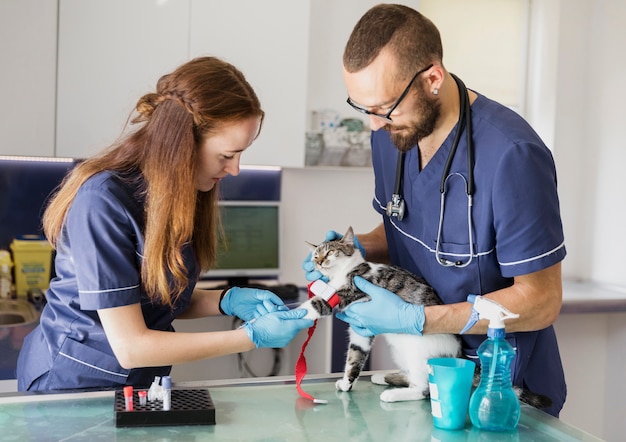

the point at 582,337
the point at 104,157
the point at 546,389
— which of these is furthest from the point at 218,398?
the point at 582,337

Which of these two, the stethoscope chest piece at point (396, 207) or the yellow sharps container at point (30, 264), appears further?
the yellow sharps container at point (30, 264)

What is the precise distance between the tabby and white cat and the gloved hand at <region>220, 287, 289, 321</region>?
5.8 inches

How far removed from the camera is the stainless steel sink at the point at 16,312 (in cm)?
298

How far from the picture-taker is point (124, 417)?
1.38 m

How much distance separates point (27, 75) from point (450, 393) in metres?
2.18

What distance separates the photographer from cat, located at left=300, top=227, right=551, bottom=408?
1.65 m

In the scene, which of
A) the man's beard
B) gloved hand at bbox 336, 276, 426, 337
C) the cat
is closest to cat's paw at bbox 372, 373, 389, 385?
the cat

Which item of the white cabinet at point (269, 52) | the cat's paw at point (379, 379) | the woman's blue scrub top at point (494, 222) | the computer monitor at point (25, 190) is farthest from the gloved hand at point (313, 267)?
the computer monitor at point (25, 190)

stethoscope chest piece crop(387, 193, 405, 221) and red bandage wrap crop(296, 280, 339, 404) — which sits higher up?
stethoscope chest piece crop(387, 193, 405, 221)

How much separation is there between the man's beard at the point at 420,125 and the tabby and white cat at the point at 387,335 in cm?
31

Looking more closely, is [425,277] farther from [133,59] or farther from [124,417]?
[133,59]

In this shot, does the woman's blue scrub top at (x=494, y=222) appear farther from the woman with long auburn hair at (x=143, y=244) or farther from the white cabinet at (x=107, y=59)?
the white cabinet at (x=107, y=59)

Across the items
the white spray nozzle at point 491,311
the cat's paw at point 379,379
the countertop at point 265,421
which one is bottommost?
the countertop at point 265,421

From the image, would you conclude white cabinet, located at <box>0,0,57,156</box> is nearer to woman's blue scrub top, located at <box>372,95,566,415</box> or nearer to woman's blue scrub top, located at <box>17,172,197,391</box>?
woman's blue scrub top, located at <box>17,172,197,391</box>
